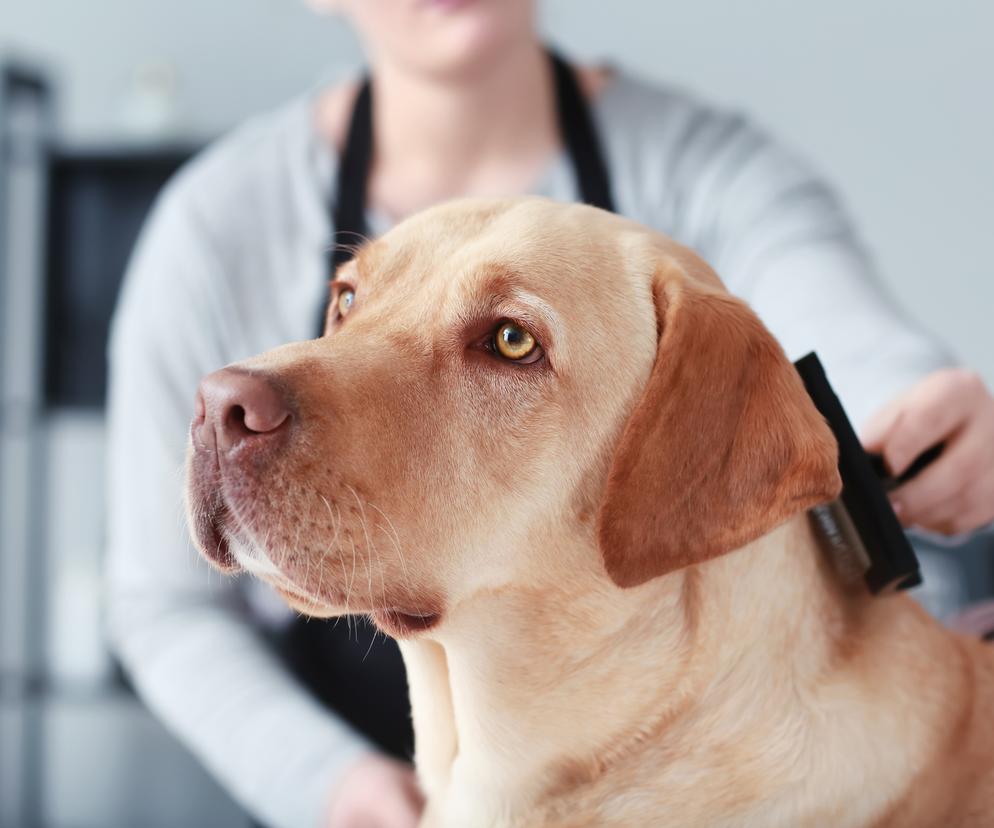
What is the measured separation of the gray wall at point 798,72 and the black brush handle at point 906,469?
3.02 m

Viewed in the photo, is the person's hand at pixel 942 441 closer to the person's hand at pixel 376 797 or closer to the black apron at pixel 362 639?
the person's hand at pixel 376 797

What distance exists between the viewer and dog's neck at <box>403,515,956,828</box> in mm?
853

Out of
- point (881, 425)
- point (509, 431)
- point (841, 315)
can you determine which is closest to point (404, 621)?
point (509, 431)

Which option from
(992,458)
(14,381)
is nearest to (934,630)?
(992,458)

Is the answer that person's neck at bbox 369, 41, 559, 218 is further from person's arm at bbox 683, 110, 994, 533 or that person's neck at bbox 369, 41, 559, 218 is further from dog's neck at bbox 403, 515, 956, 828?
dog's neck at bbox 403, 515, 956, 828

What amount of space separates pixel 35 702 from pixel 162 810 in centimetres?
72

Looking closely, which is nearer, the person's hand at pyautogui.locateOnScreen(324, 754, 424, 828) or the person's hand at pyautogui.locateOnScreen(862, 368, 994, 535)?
the person's hand at pyautogui.locateOnScreen(862, 368, 994, 535)

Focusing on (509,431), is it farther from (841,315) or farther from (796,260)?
(796,260)

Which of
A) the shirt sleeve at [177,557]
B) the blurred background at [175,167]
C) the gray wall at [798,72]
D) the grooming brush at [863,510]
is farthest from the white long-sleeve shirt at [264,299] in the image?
the gray wall at [798,72]

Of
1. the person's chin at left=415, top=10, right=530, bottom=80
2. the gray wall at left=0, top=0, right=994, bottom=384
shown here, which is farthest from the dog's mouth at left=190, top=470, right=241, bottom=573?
the gray wall at left=0, top=0, right=994, bottom=384

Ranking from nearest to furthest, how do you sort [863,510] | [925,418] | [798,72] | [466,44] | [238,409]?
[238,409]
[863,510]
[925,418]
[466,44]
[798,72]

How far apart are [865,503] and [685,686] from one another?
0.21 meters

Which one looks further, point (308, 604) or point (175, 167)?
point (175, 167)

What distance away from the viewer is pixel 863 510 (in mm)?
862
